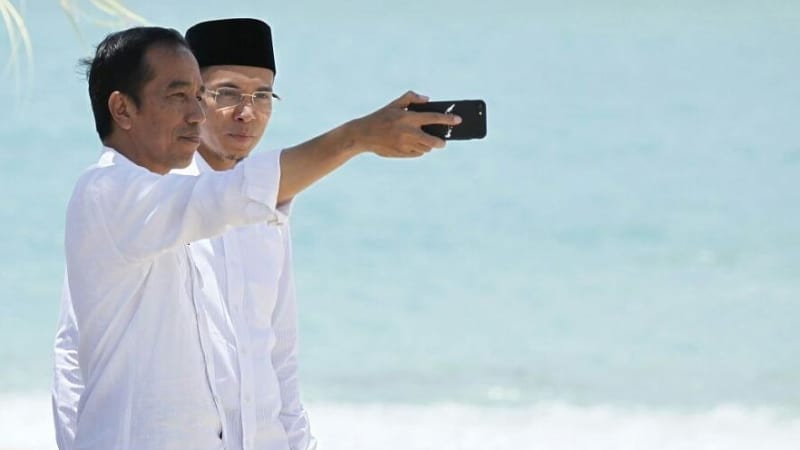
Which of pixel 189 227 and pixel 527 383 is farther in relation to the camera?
pixel 527 383

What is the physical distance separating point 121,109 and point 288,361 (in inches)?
32.7

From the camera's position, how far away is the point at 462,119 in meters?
2.30

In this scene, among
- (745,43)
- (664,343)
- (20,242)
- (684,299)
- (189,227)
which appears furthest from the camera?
(745,43)

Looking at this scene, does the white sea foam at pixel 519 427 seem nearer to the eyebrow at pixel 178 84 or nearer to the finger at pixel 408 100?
the eyebrow at pixel 178 84

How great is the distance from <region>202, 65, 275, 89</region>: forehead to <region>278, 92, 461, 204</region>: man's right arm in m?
1.17

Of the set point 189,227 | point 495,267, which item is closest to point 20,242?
point 495,267

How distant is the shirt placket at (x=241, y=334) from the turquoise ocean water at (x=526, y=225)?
5043 mm

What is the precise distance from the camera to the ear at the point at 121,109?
2662 mm

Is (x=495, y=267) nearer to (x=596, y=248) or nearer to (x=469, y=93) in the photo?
(x=596, y=248)

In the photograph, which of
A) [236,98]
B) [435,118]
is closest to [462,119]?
[435,118]

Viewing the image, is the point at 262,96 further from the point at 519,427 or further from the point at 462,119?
the point at 519,427

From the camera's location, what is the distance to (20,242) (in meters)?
12.7

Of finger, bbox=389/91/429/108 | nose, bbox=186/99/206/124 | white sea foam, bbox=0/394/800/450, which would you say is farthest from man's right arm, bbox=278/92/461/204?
white sea foam, bbox=0/394/800/450

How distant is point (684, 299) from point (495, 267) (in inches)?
59.8
